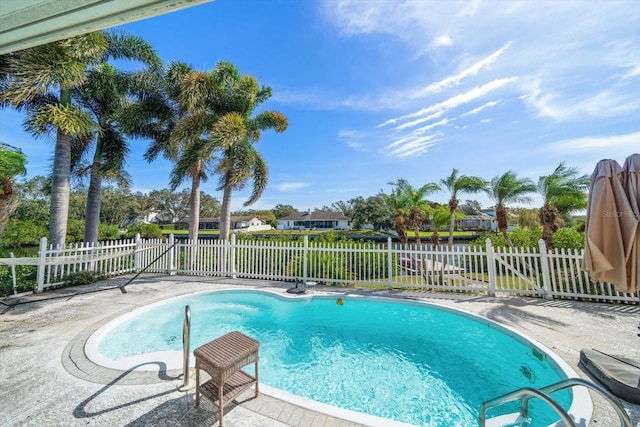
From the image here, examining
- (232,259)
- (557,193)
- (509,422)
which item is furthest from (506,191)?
(232,259)

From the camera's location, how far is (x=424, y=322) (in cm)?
595

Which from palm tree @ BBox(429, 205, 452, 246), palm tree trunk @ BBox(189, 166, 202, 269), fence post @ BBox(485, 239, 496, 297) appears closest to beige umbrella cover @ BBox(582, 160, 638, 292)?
fence post @ BBox(485, 239, 496, 297)

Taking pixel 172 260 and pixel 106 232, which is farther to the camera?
pixel 106 232

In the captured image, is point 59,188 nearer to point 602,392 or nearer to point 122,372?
point 122,372

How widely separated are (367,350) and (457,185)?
11.6 meters

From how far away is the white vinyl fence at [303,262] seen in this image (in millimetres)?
7250

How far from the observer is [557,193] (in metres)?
10.6

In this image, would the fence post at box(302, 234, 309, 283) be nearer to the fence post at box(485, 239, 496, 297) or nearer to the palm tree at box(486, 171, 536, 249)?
the fence post at box(485, 239, 496, 297)

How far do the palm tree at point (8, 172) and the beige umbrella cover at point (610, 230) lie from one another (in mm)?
12213

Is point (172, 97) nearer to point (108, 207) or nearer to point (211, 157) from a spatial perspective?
point (211, 157)

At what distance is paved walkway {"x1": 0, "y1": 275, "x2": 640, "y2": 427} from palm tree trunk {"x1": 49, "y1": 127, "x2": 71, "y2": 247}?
2695mm

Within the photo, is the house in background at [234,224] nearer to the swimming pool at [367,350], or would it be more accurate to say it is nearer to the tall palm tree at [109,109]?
the tall palm tree at [109,109]

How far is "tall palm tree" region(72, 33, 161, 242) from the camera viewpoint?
400 inches

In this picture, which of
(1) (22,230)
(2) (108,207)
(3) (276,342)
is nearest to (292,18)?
(3) (276,342)
